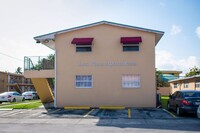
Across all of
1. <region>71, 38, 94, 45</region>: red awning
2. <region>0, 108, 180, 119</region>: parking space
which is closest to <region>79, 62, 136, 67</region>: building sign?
<region>71, 38, 94, 45</region>: red awning

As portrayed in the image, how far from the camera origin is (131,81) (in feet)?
61.6

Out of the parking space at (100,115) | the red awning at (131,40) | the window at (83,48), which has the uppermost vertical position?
the red awning at (131,40)

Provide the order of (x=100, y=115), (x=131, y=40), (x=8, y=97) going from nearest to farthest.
Result: (x=100, y=115)
(x=131, y=40)
(x=8, y=97)

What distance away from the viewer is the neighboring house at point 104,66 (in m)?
18.6

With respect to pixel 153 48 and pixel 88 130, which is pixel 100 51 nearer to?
pixel 153 48

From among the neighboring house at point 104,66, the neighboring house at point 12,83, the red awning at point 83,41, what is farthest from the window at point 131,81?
the neighboring house at point 12,83

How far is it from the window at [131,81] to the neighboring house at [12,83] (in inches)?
1657

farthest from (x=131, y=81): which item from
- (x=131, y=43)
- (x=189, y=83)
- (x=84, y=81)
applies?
(x=189, y=83)

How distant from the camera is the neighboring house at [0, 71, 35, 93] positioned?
54578 millimetres

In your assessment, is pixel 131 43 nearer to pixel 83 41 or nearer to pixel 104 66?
pixel 104 66

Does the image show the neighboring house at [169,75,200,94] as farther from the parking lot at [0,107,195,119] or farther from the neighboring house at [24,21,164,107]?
the parking lot at [0,107,195,119]

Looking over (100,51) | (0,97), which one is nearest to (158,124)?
(100,51)

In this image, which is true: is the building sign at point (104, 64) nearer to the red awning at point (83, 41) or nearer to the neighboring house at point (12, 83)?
the red awning at point (83, 41)

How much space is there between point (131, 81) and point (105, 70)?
7.16ft
